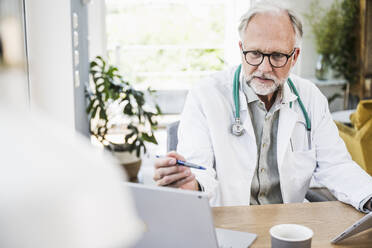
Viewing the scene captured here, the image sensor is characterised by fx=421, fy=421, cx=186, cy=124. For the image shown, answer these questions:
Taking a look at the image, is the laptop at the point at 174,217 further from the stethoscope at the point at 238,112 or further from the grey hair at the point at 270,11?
the grey hair at the point at 270,11

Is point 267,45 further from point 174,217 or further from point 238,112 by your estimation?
point 174,217

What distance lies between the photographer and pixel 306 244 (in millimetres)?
826

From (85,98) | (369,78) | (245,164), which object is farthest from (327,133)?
(369,78)

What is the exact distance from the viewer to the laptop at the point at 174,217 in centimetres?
75

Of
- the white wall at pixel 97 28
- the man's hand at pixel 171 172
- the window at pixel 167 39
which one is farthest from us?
the window at pixel 167 39

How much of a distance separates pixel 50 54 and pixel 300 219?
1.94 meters

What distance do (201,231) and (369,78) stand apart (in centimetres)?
495

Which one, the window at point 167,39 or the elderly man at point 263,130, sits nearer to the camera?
the elderly man at point 263,130

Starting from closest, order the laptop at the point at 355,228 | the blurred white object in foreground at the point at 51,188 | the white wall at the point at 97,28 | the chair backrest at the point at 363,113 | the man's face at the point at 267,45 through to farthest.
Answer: the blurred white object in foreground at the point at 51,188 < the laptop at the point at 355,228 < the man's face at the point at 267,45 < the chair backrest at the point at 363,113 < the white wall at the point at 97,28

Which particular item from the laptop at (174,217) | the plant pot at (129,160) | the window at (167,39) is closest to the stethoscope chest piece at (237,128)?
the laptop at (174,217)

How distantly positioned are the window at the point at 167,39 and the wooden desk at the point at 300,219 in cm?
478

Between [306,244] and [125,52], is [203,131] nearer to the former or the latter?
[306,244]

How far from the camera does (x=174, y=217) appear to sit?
0.78 meters

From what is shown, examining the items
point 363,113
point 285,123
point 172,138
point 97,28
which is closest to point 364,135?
point 363,113
